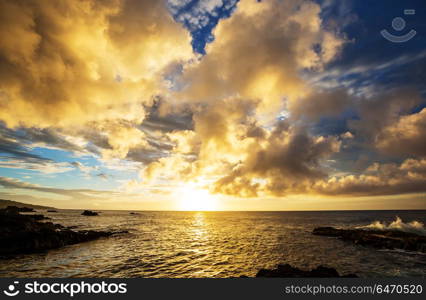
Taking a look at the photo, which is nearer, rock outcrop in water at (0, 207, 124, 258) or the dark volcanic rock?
the dark volcanic rock

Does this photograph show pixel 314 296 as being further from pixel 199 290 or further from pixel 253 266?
pixel 253 266

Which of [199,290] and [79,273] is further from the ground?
[199,290]

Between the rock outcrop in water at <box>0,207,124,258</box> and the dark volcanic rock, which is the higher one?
the dark volcanic rock

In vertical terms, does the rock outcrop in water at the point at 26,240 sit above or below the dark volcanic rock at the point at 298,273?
below

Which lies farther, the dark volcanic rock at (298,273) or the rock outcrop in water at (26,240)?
the rock outcrop in water at (26,240)

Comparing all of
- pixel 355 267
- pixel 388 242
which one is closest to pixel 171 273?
pixel 355 267

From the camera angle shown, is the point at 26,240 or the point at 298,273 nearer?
the point at 298,273

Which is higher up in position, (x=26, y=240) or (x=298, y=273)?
(x=298, y=273)

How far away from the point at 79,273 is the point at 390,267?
34.9m

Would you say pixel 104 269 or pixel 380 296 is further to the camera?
pixel 104 269

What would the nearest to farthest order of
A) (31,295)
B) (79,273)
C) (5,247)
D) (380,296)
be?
(31,295), (380,296), (79,273), (5,247)

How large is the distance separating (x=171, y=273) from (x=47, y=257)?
18279mm

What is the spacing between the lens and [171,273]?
66.3ft

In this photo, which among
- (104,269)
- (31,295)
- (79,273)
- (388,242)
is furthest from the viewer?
(388,242)
